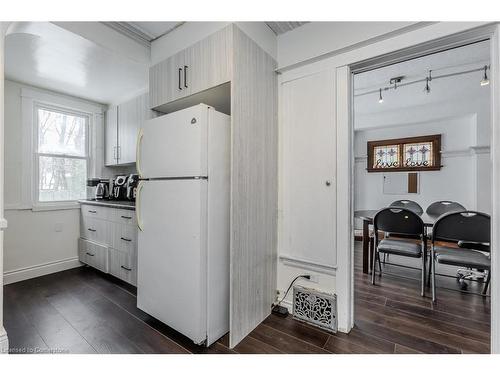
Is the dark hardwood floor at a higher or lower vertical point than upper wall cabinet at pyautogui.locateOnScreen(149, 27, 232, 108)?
lower

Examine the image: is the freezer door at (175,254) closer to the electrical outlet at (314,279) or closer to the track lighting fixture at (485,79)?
the electrical outlet at (314,279)

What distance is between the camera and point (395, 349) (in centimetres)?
156

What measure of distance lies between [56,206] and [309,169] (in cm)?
322

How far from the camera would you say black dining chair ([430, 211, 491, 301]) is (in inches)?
81.9

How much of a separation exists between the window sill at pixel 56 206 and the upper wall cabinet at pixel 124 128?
0.71 m

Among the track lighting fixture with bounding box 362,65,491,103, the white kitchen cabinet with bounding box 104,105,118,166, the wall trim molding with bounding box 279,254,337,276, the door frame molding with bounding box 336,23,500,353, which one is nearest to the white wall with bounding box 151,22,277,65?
the door frame molding with bounding box 336,23,500,353

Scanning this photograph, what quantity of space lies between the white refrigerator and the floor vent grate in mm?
597

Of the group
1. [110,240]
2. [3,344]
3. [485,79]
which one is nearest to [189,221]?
[3,344]

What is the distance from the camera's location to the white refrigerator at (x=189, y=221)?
5.03ft

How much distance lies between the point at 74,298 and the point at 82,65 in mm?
2317

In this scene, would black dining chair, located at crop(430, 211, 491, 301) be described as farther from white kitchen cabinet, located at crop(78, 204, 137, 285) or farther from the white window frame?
the white window frame

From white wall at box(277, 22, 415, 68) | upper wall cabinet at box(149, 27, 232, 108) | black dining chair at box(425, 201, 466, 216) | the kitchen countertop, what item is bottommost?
black dining chair at box(425, 201, 466, 216)

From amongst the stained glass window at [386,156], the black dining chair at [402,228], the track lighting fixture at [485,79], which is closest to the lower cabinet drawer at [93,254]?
the black dining chair at [402,228]
